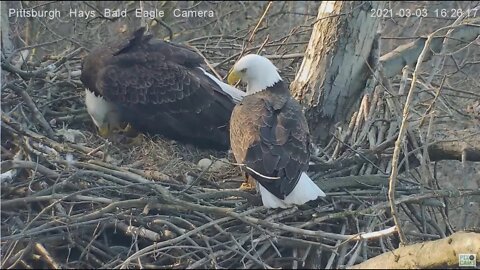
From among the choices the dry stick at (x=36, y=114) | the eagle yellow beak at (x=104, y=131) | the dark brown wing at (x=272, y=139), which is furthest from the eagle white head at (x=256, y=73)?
the dry stick at (x=36, y=114)

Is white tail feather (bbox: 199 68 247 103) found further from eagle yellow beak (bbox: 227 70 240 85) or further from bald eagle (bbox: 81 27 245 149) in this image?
eagle yellow beak (bbox: 227 70 240 85)

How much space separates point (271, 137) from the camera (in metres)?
4.79

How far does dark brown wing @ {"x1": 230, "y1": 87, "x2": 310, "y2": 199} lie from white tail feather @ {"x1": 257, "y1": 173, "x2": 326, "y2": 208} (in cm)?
2

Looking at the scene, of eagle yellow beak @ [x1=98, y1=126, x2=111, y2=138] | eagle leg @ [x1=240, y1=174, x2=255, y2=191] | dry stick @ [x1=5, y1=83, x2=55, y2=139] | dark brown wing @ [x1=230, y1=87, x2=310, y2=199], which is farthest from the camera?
eagle yellow beak @ [x1=98, y1=126, x2=111, y2=138]

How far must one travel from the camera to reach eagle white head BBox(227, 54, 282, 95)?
17.5 ft

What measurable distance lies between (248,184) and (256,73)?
761 millimetres

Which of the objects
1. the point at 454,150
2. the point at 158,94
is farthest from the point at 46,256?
the point at 454,150

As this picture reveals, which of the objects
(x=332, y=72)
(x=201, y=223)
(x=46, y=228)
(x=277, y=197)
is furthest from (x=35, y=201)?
(x=332, y=72)

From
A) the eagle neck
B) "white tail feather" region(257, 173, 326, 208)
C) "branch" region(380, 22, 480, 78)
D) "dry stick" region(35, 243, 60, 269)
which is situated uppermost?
"branch" region(380, 22, 480, 78)

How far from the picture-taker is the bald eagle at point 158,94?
568 centimetres

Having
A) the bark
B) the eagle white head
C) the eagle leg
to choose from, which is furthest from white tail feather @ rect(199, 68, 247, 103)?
the bark

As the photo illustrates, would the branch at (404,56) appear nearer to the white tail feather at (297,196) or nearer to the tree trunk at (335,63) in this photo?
the tree trunk at (335,63)

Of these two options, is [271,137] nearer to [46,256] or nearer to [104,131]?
[46,256]

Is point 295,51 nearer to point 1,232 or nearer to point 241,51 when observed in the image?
point 241,51
